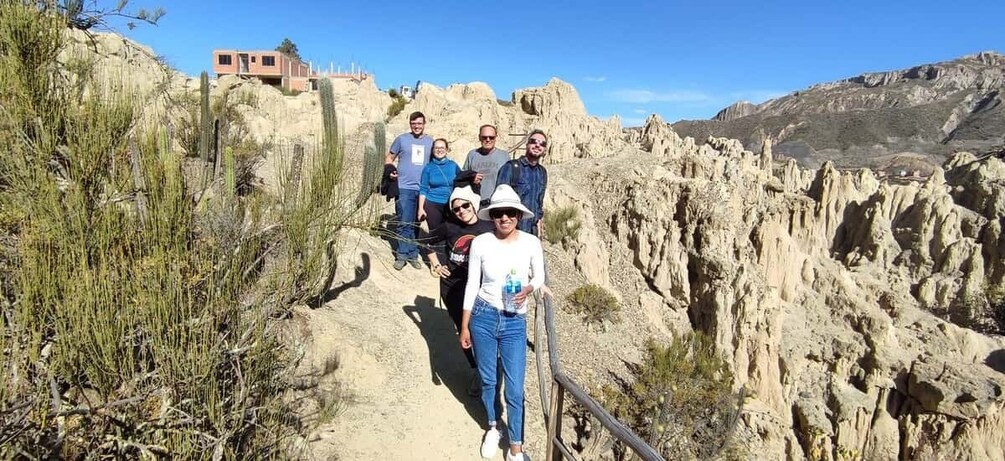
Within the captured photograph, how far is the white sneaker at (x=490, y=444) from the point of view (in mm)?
3594

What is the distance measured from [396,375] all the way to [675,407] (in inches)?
149

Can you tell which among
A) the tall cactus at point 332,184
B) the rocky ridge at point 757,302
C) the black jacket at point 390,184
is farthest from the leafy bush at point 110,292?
the rocky ridge at point 757,302

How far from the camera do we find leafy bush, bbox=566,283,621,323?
26.6 feet

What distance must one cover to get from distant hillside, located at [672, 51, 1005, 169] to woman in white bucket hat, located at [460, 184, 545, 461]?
188 ft

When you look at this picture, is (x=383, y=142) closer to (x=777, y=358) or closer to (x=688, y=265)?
(x=688, y=265)

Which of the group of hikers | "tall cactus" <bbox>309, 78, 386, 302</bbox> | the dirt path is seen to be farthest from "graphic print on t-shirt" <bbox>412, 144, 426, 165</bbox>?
"tall cactus" <bbox>309, 78, 386, 302</bbox>

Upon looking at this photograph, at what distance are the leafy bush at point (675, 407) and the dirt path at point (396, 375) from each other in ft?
4.93

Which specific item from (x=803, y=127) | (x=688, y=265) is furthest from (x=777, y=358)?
(x=803, y=127)

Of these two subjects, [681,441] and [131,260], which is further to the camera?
[681,441]

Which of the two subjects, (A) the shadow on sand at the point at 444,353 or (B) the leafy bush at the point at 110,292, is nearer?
(B) the leafy bush at the point at 110,292

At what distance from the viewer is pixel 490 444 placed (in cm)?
360

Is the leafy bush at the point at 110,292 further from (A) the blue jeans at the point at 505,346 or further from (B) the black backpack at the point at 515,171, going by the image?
(B) the black backpack at the point at 515,171

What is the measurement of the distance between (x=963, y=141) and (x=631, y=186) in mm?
66994

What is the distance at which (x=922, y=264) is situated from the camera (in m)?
18.2
